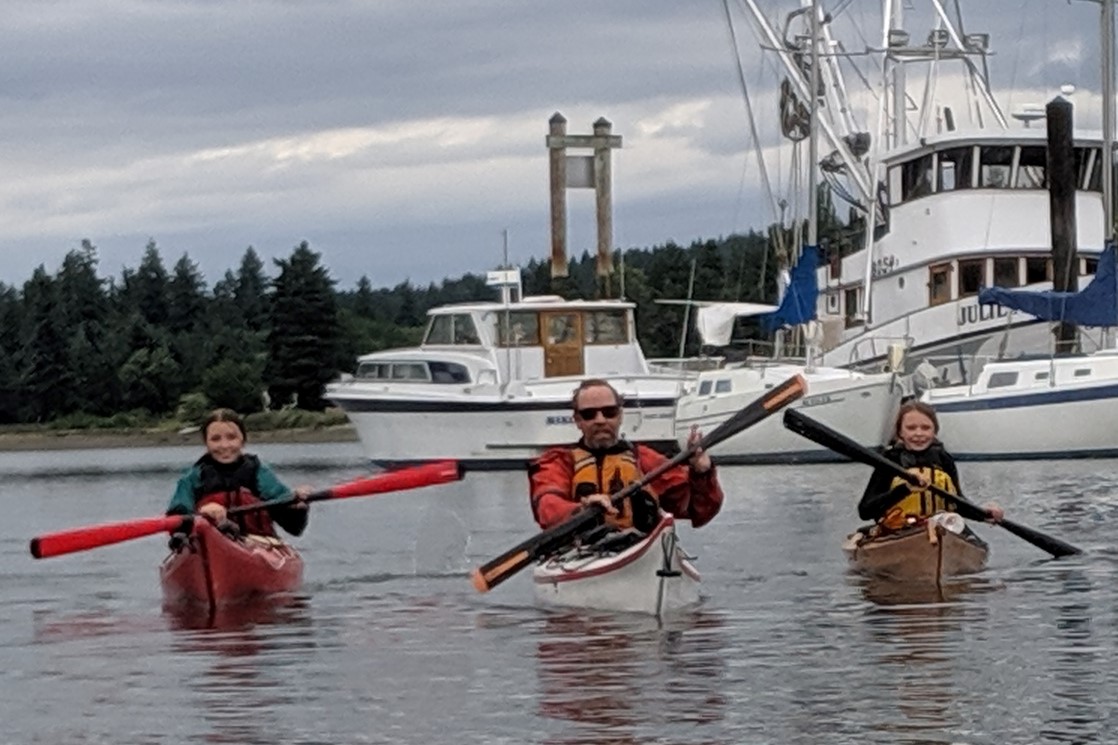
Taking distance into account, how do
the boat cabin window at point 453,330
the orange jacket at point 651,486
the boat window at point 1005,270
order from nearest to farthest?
the orange jacket at point 651,486 < the boat cabin window at point 453,330 < the boat window at point 1005,270

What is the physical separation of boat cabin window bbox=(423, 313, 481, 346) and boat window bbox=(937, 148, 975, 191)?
10.6 metres

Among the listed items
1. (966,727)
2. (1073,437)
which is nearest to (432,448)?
(1073,437)

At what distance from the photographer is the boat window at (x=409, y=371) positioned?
175 feet

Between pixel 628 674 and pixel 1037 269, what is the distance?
39.5 meters

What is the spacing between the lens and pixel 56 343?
119 m

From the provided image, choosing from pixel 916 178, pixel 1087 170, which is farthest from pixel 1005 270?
pixel 1087 170

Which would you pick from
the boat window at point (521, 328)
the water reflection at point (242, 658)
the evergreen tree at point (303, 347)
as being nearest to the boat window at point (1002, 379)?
the boat window at point (521, 328)

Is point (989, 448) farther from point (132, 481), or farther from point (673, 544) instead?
point (673, 544)

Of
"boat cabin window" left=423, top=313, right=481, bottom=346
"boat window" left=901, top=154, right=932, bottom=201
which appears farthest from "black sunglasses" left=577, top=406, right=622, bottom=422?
"boat window" left=901, top=154, right=932, bottom=201

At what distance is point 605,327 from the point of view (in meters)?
54.2

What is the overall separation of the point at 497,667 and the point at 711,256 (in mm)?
105293

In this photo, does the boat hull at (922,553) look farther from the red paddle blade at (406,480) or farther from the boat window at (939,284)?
the boat window at (939,284)

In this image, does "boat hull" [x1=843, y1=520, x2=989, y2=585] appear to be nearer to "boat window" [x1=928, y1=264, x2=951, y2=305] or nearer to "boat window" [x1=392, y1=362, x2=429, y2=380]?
"boat window" [x1=392, y1=362, x2=429, y2=380]

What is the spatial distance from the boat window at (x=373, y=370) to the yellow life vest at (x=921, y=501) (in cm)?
3250
